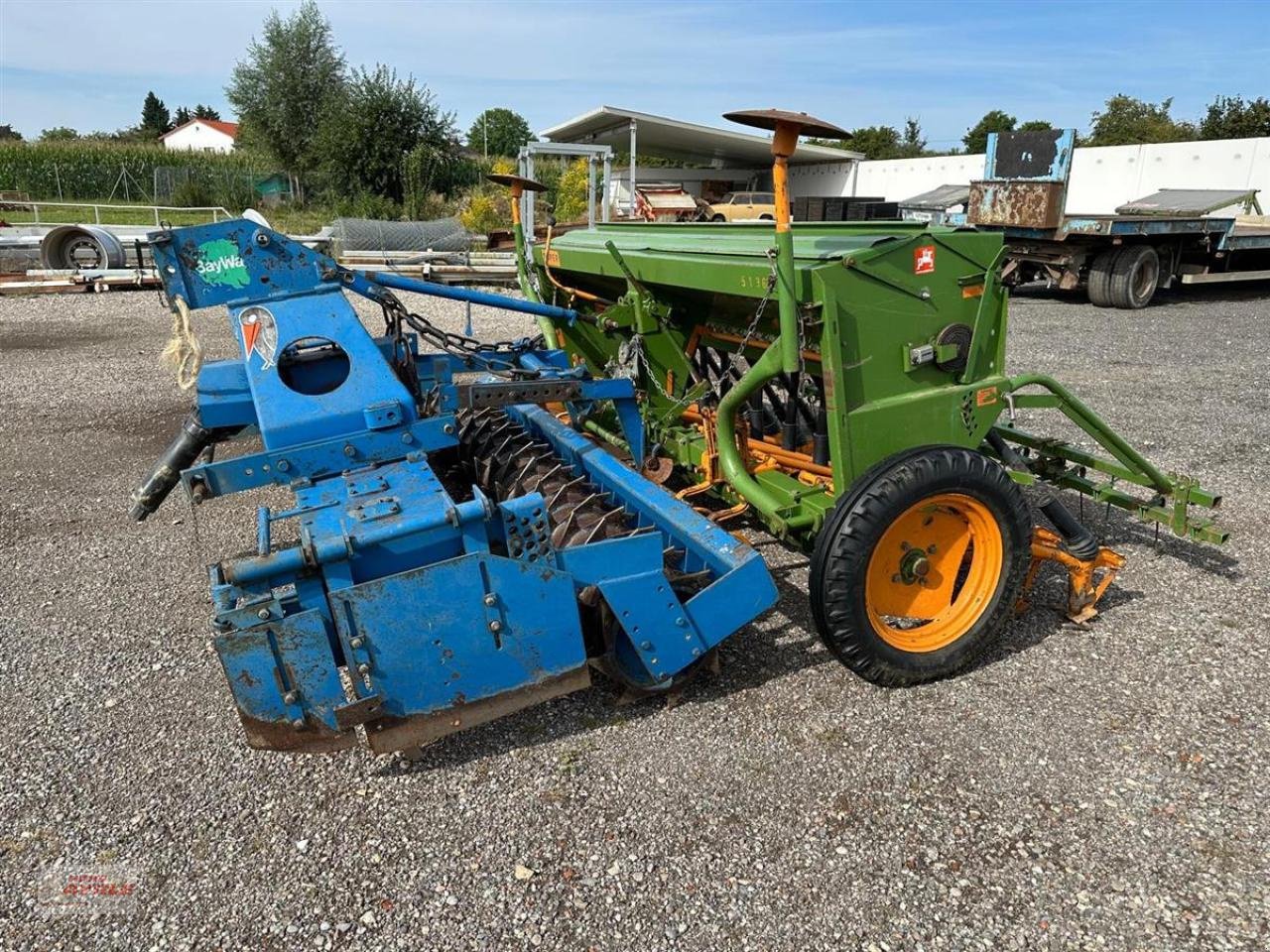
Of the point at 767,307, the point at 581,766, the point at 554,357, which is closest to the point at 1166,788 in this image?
the point at 581,766

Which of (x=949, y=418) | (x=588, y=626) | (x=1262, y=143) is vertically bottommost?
(x=588, y=626)

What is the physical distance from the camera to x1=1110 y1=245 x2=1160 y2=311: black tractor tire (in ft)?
40.4

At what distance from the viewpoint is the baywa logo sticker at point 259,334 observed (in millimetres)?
2920

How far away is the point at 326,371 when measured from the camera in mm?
3205

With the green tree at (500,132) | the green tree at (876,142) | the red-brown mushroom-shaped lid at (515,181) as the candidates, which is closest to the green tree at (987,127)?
the green tree at (876,142)

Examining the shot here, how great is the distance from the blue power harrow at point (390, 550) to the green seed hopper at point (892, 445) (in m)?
Result: 0.42

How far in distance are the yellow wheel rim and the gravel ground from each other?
0.21m

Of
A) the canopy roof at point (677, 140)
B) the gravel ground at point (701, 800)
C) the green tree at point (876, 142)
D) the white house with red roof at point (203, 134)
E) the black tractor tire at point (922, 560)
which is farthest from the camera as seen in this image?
the white house with red roof at point (203, 134)

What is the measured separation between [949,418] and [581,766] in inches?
71.0

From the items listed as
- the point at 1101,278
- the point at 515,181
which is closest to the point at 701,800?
the point at 515,181

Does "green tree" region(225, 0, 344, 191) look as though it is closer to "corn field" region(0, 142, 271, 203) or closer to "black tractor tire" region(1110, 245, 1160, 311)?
"corn field" region(0, 142, 271, 203)

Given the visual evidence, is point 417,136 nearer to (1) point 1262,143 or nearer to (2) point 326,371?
(1) point 1262,143
